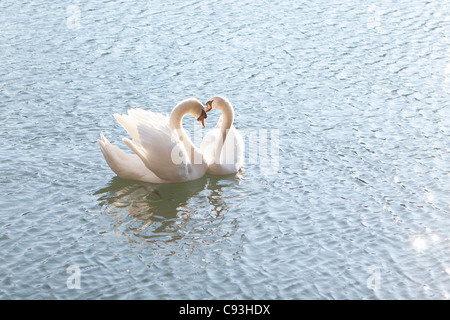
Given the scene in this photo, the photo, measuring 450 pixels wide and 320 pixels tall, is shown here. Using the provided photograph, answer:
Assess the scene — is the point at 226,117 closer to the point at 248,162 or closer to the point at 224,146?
the point at 224,146

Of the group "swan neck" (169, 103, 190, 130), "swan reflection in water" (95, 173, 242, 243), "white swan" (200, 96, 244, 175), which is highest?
"swan neck" (169, 103, 190, 130)

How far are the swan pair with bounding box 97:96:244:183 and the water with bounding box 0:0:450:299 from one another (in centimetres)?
26

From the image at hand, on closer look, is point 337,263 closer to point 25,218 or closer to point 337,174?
point 337,174

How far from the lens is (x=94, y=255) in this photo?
455 inches

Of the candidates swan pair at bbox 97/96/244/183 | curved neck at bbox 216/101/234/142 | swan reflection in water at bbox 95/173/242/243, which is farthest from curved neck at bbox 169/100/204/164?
curved neck at bbox 216/101/234/142

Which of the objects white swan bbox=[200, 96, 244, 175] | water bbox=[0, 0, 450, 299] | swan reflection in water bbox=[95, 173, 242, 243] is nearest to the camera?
water bbox=[0, 0, 450, 299]

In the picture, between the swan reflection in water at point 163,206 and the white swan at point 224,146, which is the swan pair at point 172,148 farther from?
the swan reflection in water at point 163,206

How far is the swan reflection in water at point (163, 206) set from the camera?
491 inches

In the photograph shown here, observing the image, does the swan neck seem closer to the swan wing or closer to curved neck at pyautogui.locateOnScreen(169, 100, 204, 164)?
curved neck at pyautogui.locateOnScreen(169, 100, 204, 164)

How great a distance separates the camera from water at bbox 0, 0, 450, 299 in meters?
11.2

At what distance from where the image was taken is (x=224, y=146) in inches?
584

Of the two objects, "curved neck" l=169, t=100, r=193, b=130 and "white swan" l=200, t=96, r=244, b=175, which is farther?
"white swan" l=200, t=96, r=244, b=175

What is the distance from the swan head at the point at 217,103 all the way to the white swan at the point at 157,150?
0.28m

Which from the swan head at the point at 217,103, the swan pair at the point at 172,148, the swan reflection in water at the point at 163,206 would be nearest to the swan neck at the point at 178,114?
the swan pair at the point at 172,148
